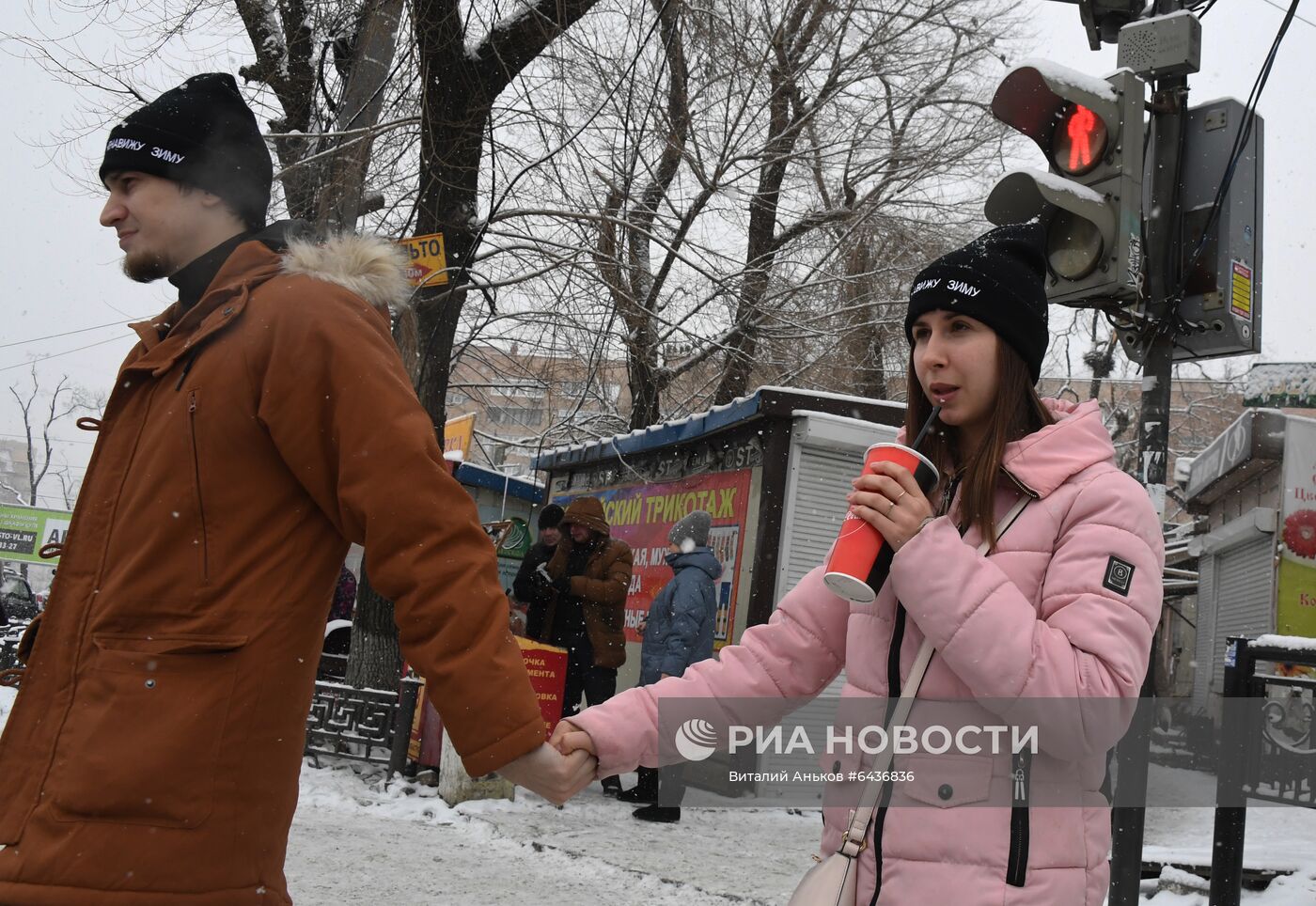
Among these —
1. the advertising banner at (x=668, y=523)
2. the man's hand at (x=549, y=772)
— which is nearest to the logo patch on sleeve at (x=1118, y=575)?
the man's hand at (x=549, y=772)

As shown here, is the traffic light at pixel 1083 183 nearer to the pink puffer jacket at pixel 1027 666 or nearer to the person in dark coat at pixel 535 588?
the pink puffer jacket at pixel 1027 666

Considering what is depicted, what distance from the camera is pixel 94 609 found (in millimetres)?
1978

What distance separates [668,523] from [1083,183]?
8579 millimetres

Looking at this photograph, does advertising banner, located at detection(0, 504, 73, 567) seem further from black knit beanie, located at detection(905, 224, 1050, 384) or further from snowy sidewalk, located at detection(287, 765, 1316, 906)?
black knit beanie, located at detection(905, 224, 1050, 384)

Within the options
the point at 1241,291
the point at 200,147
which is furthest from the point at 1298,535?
the point at 200,147

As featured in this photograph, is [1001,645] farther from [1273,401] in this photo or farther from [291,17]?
[1273,401]

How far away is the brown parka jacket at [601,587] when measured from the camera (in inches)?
362

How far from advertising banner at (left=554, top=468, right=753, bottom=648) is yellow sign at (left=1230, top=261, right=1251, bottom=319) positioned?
19.9 feet

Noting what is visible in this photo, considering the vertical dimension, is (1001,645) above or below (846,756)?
above

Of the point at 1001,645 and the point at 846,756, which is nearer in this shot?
the point at 1001,645

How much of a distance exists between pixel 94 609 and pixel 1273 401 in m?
19.7

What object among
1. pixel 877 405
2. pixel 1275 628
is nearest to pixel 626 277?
pixel 877 405

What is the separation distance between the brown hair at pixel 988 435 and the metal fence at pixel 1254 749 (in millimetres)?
3402

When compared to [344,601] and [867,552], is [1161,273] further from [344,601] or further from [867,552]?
[344,601]
